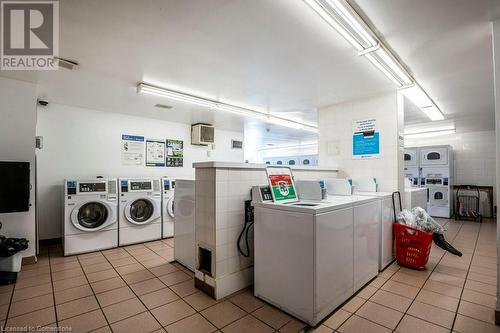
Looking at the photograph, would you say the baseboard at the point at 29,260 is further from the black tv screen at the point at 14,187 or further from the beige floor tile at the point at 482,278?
the beige floor tile at the point at 482,278

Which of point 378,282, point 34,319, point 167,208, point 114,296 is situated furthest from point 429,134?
point 34,319

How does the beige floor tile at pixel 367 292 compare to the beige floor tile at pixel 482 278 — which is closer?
the beige floor tile at pixel 367 292

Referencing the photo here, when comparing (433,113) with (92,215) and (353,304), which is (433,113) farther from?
(92,215)

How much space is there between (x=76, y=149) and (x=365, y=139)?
514 centimetres

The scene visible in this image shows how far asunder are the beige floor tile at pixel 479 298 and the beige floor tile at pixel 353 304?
1.00 metres

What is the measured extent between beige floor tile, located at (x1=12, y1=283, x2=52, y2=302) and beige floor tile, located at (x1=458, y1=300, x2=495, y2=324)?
395cm

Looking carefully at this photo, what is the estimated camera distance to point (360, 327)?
1861 mm

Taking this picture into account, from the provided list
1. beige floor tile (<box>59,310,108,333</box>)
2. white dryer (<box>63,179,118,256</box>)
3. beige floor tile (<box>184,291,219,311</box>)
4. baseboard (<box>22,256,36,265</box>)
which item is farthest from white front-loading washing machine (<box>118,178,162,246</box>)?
beige floor tile (<box>184,291,219,311</box>)

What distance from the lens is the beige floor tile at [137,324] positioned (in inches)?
72.5

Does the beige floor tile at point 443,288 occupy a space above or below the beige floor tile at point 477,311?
below

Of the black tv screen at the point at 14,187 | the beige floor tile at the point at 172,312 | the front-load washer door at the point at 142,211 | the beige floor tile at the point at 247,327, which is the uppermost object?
the black tv screen at the point at 14,187

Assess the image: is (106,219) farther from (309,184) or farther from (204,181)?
(309,184)

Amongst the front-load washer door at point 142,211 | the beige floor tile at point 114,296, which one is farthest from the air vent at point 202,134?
the beige floor tile at point 114,296

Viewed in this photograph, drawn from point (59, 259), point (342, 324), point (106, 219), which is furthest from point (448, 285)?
point (59, 259)
